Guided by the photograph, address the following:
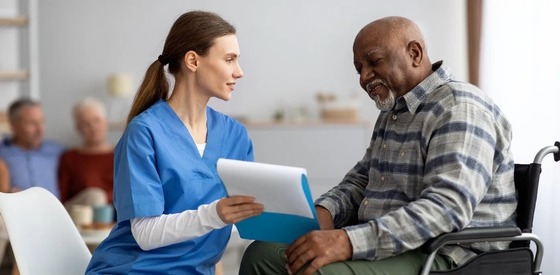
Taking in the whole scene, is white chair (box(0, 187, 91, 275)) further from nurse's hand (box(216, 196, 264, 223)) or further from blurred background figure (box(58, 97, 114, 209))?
blurred background figure (box(58, 97, 114, 209))

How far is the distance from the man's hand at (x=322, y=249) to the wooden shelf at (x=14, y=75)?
4667mm

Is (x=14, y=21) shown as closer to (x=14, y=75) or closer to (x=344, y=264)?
(x=14, y=75)

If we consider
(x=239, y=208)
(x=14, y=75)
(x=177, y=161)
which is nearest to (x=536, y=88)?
(x=177, y=161)

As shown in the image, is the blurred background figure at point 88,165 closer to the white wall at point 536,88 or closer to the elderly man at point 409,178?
the white wall at point 536,88

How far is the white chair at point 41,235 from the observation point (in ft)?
8.16

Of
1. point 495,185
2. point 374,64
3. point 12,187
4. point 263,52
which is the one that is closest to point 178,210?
point 374,64

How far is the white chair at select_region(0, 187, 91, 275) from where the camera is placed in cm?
249

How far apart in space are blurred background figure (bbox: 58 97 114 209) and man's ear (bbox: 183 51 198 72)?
3410mm

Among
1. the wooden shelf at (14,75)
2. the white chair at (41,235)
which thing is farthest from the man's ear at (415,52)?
the wooden shelf at (14,75)

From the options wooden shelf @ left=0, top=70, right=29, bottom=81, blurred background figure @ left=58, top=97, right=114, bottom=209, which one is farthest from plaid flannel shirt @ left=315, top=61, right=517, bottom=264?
wooden shelf @ left=0, top=70, right=29, bottom=81

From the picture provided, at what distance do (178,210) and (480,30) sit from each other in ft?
12.2

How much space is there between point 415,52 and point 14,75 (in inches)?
179

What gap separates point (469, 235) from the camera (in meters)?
2.18

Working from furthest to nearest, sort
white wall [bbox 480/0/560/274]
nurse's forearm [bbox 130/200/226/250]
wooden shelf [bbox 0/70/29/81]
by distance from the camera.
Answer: wooden shelf [bbox 0/70/29/81] → white wall [bbox 480/0/560/274] → nurse's forearm [bbox 130/200/226/250]
